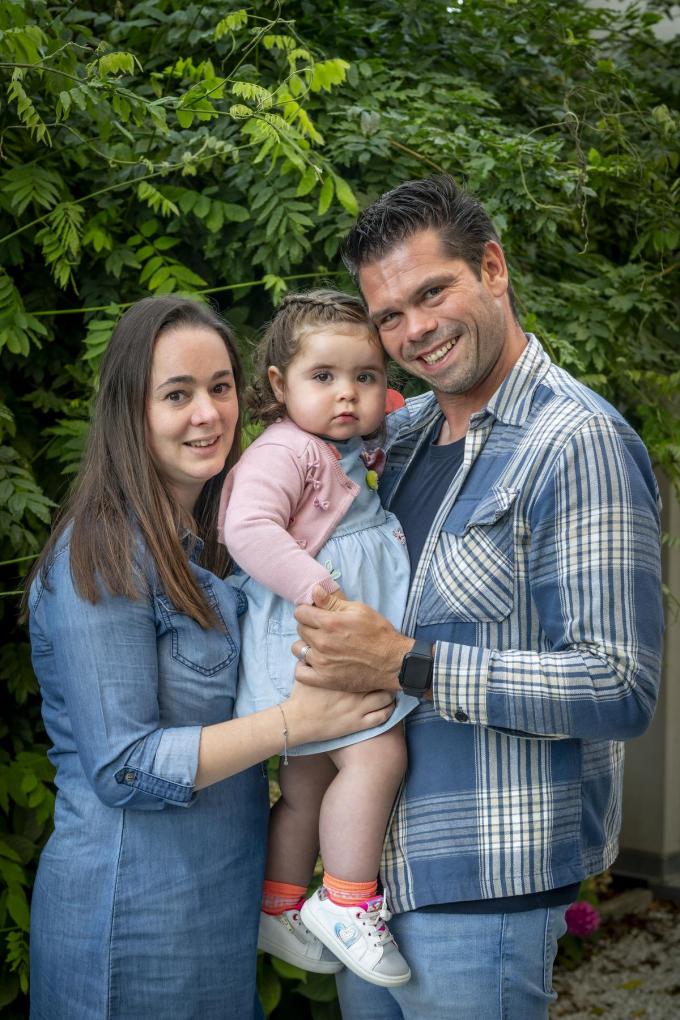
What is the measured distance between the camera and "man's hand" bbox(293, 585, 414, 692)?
77.1 inches

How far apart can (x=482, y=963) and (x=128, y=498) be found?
3.66 ft

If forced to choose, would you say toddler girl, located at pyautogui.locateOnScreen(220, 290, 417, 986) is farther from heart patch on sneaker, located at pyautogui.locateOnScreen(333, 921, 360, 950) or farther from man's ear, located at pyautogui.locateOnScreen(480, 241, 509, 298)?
man's ear, located at pyautogui.locateOnScreen(480, 241, 509, 298)

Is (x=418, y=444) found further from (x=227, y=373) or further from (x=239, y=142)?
(x=239, y=142)

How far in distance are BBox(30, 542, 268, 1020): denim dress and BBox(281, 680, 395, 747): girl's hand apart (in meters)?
0.18

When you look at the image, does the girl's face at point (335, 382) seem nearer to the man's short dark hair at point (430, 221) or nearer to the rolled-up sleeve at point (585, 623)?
the man's short dark hair at point (430, 221)

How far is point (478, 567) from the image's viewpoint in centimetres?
201

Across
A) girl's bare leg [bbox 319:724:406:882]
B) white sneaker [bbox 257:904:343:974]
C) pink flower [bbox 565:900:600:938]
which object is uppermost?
girl's bare leg [bbox 319:724:406:882]

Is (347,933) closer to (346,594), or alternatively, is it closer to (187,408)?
(346,594)

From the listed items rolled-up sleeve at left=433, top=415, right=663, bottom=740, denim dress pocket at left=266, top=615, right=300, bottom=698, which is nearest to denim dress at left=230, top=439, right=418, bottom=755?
denim dress pocket at left=266, top=615, right=300, bottom=698

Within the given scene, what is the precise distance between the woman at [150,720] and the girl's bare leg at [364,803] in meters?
0.07

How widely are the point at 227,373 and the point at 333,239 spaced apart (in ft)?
3.41

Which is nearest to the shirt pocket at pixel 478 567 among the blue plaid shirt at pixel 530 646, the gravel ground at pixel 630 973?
the blue plaid shirt at pixel 530 646

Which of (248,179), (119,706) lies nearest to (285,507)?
(119,706)

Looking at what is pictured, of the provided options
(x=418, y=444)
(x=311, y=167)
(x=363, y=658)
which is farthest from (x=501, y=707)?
(x=311, y=167)
